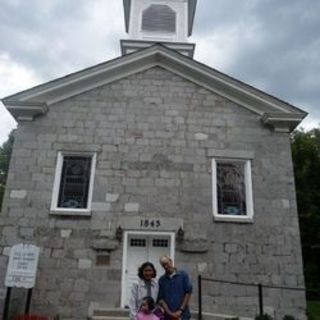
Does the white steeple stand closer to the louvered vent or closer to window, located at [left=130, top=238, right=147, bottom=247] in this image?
the louvered vent

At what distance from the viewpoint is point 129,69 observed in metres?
11.6

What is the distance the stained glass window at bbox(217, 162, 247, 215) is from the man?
14.7 feet

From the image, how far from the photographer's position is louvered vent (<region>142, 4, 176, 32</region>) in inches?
613

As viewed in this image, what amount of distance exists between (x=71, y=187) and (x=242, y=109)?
4901 millimetres

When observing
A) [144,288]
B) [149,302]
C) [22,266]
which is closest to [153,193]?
[22,266]

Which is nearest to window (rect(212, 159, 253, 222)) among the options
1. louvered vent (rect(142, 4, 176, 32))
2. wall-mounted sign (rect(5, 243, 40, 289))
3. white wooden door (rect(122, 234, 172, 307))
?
white wooden door (rect(122, 234, 172, 307))

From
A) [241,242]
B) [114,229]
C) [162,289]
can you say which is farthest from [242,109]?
[162,289]

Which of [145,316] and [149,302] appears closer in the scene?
[145,316]

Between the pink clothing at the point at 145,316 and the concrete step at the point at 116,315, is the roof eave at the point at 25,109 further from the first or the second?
the pink clothing at the point at 145,316

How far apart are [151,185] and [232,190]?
202 centimetres

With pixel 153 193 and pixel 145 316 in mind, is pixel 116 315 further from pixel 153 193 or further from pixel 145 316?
pixel 145 316

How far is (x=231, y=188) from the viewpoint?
1045 centimetres

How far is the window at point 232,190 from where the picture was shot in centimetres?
1005

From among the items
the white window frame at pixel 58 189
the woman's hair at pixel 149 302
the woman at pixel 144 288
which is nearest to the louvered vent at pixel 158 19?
the white window frame at pixel 58 189
